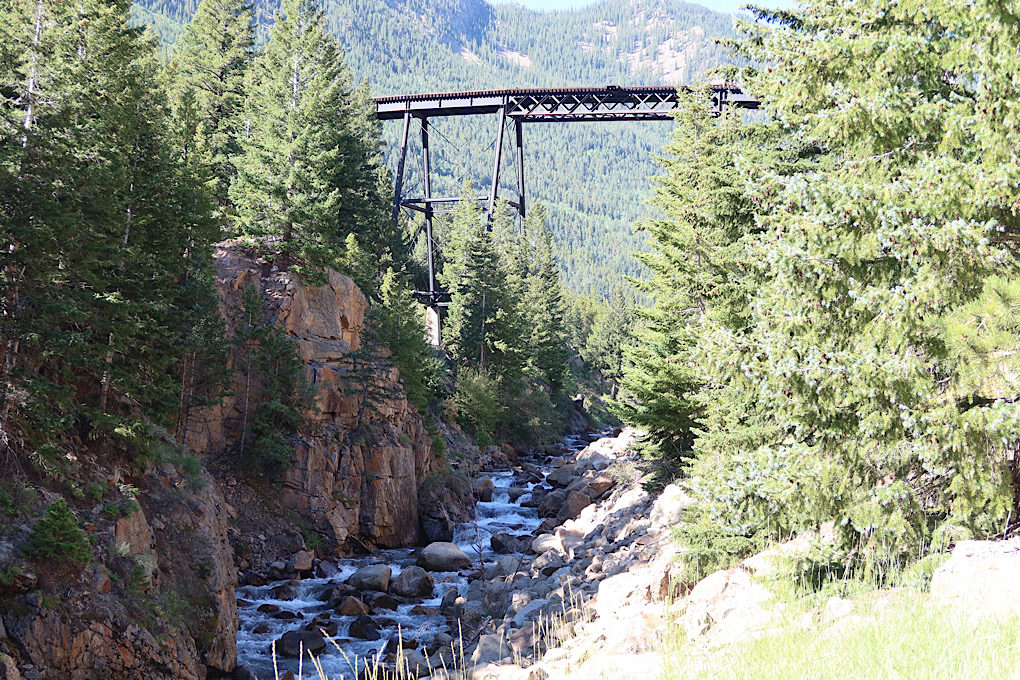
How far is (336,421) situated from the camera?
81.5ft

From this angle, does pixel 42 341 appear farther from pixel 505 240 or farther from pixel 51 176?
pixel 505 240

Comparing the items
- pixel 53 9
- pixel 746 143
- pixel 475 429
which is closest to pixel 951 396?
pixel 746 143

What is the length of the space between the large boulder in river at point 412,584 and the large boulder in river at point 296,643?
3.90m

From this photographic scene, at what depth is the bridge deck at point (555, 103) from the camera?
3791 cm

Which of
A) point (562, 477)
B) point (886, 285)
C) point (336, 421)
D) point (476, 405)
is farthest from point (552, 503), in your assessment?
point (886, 285)

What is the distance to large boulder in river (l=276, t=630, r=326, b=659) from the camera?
49.8 ft

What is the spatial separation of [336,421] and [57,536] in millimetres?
14101

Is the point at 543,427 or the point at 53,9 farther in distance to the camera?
the point at 543,427

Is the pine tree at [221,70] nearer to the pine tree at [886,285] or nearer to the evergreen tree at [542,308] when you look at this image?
the evergreen tree at [542,308]

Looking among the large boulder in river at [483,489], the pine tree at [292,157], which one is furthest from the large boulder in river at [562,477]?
the pine tree at [292,157]

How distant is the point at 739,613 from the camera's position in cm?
763

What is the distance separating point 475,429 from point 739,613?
102ft

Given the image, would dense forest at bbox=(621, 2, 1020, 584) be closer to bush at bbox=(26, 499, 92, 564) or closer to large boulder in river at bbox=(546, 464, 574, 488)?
bush at bbox=(26, 499, 92, 564)

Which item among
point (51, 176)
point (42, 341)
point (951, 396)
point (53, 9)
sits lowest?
point (951, 396)
